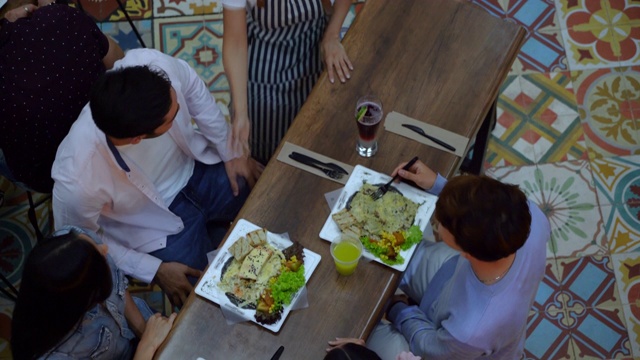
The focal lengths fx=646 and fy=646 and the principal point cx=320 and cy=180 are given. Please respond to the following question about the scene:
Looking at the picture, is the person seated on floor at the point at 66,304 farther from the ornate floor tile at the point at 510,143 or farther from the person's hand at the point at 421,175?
the ornate floor tile at the point at 510,143

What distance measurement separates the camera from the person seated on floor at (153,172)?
200 cm

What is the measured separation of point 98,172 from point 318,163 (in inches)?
28.5

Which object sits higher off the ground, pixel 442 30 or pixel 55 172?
pixel 442 30

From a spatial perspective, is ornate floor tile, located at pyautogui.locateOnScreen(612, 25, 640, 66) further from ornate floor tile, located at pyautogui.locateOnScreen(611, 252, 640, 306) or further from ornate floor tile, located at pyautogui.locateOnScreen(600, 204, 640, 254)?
ornate floor tile, located at pyautogui.locateOnScreen(611, 252, 640, 306)

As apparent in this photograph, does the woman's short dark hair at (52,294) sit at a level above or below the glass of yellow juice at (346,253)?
below

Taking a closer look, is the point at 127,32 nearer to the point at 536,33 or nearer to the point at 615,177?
the point at 536,33

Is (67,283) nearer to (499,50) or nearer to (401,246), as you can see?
(401,246)

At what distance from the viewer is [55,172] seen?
2092 mm

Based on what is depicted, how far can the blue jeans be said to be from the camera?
2453mm

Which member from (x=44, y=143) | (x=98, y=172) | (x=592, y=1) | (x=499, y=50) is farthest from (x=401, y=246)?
(x=592, y=1)

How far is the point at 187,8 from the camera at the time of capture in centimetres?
374

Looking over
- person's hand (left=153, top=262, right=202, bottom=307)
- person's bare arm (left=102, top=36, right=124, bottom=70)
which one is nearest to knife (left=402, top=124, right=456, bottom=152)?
person's hand (left=153, top=262, right=202, bottom=307)

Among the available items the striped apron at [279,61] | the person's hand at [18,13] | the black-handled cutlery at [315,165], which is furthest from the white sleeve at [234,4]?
the person's hand at [18,13]

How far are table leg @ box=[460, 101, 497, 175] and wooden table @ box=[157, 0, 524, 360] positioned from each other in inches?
17.3
